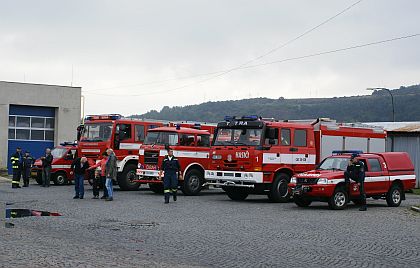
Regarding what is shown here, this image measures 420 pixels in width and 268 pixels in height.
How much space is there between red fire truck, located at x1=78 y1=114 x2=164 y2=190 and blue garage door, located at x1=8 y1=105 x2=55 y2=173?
2021cm

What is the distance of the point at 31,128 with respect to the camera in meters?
47.2

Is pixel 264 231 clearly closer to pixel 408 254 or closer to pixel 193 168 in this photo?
pixel 408 254

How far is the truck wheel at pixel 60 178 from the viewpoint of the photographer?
31.1 m

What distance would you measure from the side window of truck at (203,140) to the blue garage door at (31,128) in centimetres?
2422

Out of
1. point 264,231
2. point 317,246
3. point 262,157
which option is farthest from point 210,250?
point 262,157

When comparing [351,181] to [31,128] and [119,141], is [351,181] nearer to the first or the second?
[119,141]

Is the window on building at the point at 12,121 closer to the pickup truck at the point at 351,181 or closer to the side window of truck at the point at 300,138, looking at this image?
the side window of truck at the point at 300,138

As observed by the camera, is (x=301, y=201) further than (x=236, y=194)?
No

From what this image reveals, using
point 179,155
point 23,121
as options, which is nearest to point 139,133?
point 179,155

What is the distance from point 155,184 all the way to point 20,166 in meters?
7.49

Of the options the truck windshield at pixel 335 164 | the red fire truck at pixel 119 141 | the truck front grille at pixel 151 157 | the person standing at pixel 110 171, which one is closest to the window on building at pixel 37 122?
the red fire truck at pixel 119 141

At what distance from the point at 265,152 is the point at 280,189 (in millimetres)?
1548

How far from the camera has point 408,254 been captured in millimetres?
11133

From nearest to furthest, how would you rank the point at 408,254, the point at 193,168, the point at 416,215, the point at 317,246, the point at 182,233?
the point at 408,254 < the point at 317,246 < the point at 182,233 < the point at 416,215 < the point at 193,168
